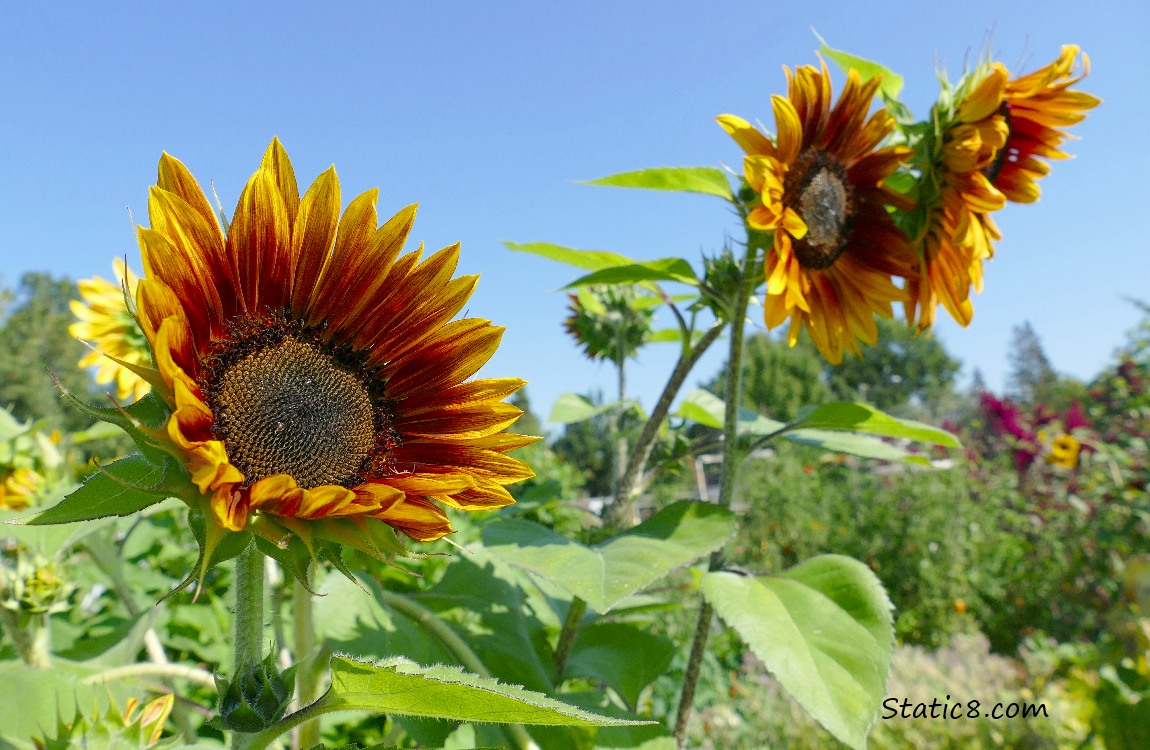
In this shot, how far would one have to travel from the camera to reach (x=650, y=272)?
107 cm

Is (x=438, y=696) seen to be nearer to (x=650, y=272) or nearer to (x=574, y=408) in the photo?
(x=650, y=272)

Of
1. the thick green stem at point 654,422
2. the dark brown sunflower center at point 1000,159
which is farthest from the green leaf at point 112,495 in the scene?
the dark brown sunflower center at point 1000,159

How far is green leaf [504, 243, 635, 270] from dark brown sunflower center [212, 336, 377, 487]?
0.43 metres

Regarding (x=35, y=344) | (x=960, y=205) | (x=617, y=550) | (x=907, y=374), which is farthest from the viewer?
(x=907, y=374)

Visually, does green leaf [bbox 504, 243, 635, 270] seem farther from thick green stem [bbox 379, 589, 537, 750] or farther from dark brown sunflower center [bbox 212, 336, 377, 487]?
thick green stem [bbox 379, 589, 537, 750]

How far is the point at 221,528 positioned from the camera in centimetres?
54

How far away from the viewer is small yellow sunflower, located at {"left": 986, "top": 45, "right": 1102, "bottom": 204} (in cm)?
130

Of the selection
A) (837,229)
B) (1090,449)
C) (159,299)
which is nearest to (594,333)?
(837,229)

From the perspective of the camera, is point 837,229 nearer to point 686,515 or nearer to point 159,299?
point 686,515

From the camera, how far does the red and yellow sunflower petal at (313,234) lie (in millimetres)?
711

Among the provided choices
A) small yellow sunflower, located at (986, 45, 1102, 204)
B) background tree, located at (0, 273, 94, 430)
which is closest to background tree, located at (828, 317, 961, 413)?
background tree, located at (0, 273, 94, 430)

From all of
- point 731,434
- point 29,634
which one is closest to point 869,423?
point 731,434

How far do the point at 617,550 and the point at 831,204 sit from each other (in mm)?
686

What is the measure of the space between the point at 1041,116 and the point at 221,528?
1470 mm
